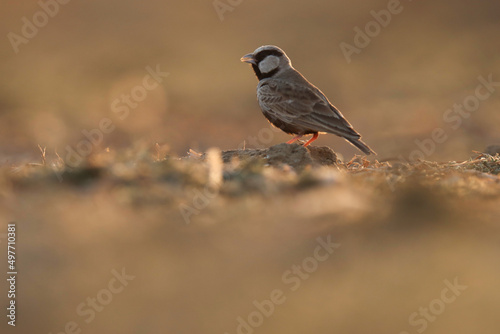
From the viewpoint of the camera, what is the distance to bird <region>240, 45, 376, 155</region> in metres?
8.20

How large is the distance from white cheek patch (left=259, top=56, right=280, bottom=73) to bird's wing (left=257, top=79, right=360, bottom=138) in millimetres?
494

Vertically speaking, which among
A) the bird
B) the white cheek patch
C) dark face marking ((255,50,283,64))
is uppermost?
dark face marking ((255,50,283,64))

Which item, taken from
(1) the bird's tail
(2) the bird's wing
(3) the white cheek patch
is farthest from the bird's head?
(1) the bird's tail

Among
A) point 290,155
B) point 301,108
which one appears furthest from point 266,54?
point 290,155

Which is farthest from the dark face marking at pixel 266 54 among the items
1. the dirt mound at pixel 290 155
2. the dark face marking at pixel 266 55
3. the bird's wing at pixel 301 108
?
the dirt mound at pixel 290 155

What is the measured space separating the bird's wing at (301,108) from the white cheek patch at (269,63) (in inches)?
19.4

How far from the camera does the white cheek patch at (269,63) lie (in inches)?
372

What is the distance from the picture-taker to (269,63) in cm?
946

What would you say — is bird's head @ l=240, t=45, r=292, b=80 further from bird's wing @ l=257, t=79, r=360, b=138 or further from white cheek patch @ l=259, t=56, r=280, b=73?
bird's wing @ l=257, t=79, r=360, b=138

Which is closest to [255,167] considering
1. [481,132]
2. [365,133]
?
[365,133]

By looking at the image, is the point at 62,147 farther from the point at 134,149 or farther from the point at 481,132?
the point at 481,132

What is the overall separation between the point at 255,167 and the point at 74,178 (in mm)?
1689

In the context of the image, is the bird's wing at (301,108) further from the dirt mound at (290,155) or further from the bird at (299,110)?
the dirt mound at (290,155)

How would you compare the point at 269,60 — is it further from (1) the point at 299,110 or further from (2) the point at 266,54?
(1) the point at 299,110
